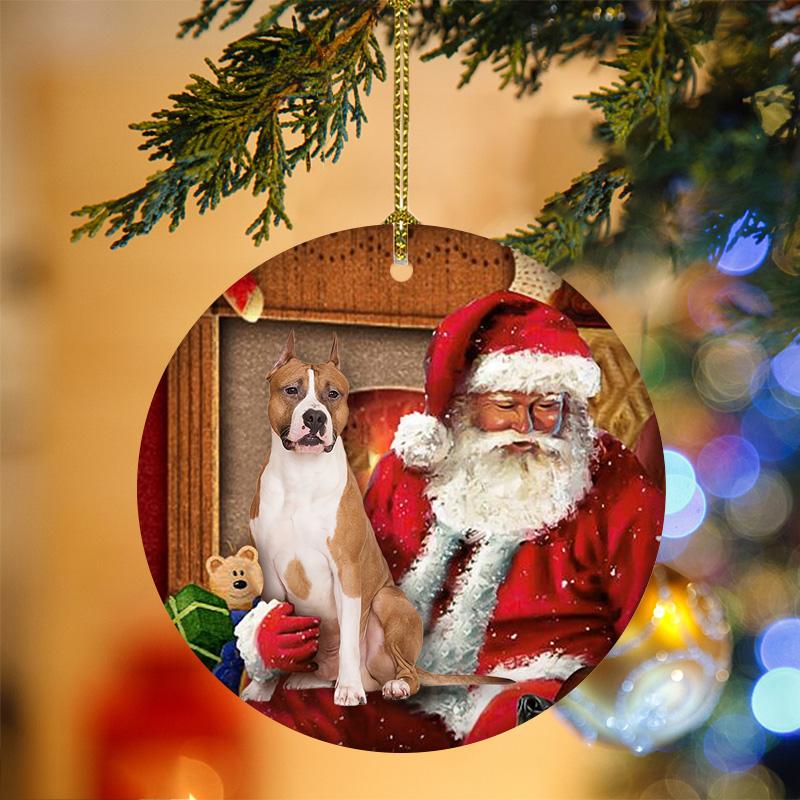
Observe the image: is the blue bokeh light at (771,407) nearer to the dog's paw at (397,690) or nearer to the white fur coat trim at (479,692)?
the white fur coat trim at (479,692)

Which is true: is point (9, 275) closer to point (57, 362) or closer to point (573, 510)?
point (57, 362)

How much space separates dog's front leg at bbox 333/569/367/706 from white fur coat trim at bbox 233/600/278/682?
2.5 inches

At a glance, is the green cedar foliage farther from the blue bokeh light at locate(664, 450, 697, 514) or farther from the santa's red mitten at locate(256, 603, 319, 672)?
the santa's red mitten at locate(256, 603, 319, 672)

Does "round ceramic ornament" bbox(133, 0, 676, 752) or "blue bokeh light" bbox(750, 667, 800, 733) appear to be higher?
"round ceramic ornament" bbox(133, 0, 676, 752)

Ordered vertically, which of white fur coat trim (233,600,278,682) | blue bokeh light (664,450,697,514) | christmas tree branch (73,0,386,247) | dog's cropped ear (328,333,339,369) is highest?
christmas tree branch (73,0,386,247)

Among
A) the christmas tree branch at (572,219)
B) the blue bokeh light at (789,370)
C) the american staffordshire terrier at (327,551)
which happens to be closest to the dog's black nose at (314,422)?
the american staffordshire terrier at (327,551)

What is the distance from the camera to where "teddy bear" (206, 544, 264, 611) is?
922 millimetres

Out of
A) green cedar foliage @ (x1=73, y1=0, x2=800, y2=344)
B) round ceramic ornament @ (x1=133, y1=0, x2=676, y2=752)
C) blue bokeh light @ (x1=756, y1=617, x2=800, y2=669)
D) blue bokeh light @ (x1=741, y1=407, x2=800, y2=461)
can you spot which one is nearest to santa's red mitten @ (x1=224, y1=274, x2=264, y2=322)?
round ceramic ornament @ (x1=133, y1=0, x2=676, y2=752)

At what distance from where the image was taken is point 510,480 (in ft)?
3.09

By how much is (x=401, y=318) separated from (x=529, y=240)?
0.23 m

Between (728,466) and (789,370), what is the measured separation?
0.46ft

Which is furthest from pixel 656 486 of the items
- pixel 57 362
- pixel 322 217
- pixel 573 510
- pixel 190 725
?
pixel 57 362

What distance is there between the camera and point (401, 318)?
95 cm

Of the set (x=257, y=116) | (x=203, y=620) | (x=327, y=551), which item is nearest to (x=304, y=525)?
(x=327, y=551)
